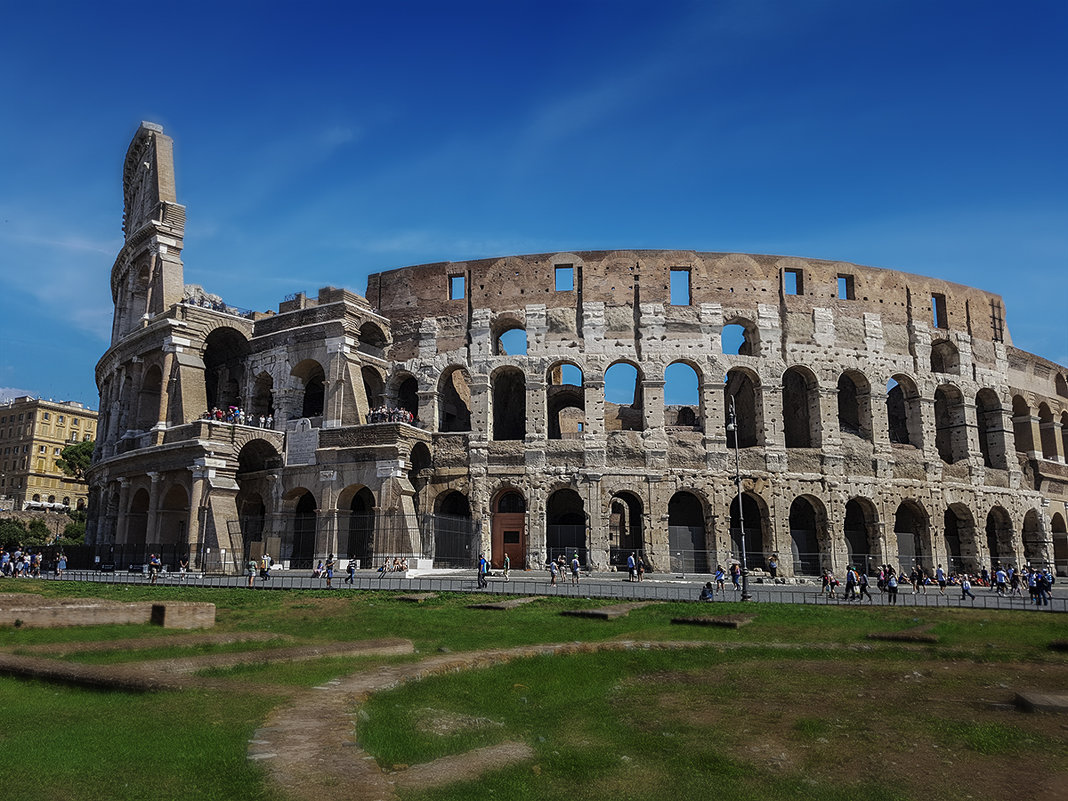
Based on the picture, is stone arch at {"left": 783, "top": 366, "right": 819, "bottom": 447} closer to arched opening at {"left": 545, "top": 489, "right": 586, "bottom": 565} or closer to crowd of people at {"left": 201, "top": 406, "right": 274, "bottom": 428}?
arched opening at {"left": 545, "top": 489, "right": 586, "bottom": 565}

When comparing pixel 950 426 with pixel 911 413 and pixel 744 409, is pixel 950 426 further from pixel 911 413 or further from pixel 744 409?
pixel 744 409

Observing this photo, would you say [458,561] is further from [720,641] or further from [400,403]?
[720,641]

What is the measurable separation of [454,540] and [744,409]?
14896 millimetres

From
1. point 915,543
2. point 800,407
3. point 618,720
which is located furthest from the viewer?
point 800,407

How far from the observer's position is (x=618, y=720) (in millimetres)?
7520

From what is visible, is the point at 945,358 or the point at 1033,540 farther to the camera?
the point at 1033,540

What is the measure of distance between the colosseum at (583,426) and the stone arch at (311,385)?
0.19 metres

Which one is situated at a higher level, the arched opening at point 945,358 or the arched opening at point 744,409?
the arched opening at point 945,358

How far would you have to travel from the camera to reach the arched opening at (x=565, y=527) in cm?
3284

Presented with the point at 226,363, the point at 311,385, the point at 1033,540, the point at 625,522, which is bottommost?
the point at 1033,540

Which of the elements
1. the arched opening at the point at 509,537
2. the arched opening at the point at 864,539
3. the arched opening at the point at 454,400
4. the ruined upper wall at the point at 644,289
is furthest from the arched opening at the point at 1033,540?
the arched opening at the point at 454,400

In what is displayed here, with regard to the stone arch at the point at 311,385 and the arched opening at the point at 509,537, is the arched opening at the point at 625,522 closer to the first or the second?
the arched opening at the point at 509,537

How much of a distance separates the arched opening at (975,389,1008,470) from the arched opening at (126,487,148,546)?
125ft

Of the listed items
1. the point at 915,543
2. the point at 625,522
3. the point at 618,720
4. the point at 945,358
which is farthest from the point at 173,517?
the point at 945,358
